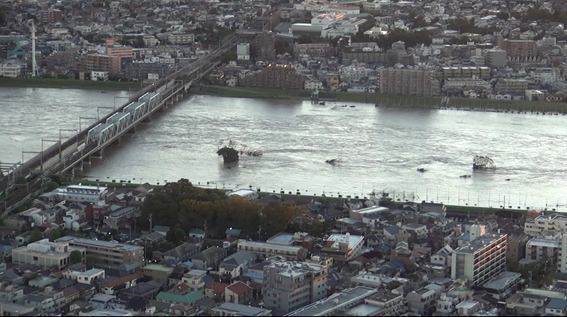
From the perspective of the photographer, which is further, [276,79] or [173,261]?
[276,79]

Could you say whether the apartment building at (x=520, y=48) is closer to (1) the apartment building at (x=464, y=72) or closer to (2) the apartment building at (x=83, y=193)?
(1) the apartment building at (x=464, y=72)

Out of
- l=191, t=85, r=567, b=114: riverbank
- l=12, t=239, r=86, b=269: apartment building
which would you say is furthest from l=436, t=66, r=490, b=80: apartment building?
l=12, t=239, r=86, b=269: apartment building

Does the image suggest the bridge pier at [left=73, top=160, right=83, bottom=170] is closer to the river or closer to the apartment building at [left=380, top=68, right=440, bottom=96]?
the river

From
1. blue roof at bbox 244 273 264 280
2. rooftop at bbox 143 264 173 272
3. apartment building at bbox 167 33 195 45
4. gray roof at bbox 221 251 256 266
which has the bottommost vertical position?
blue roof at bbox 244 273 264 280

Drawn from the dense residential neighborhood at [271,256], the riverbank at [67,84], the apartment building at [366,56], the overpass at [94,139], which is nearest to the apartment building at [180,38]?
the overpass at [94,139]

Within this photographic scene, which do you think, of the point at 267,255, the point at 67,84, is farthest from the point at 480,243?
the point at 67,84

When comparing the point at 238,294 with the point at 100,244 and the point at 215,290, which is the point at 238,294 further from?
the point at 100,244
